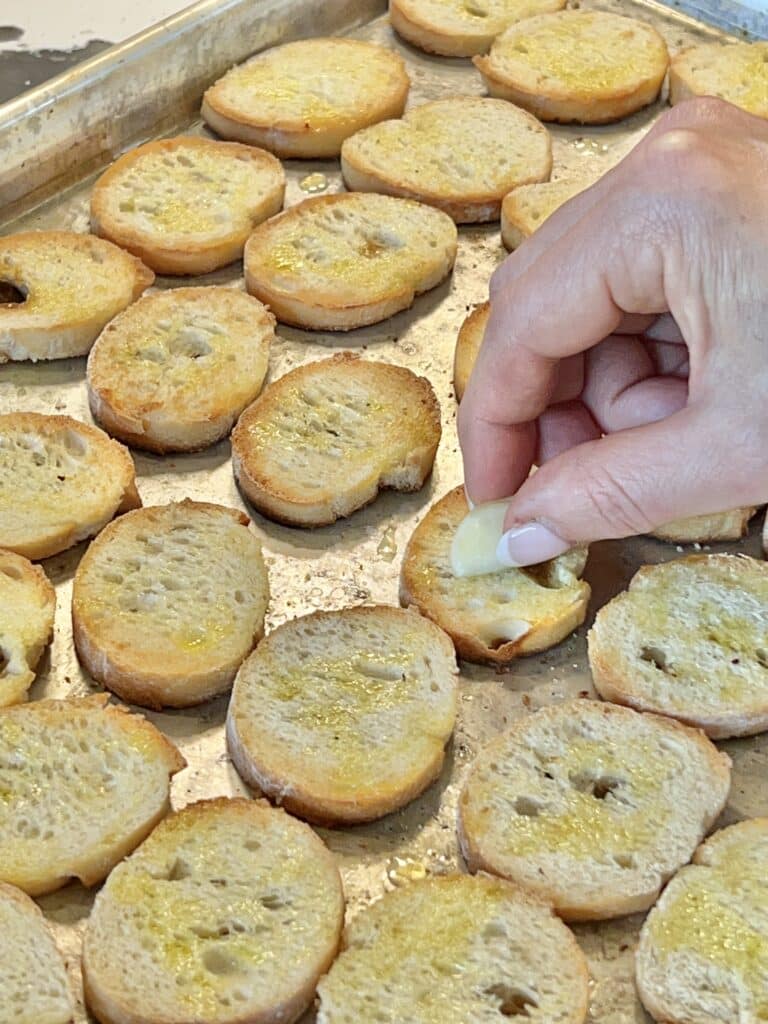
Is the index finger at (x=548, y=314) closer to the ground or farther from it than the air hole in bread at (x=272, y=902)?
farther from it

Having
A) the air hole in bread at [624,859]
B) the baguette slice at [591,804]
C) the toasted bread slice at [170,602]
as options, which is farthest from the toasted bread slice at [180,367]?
the air hole in bread at [624,859]

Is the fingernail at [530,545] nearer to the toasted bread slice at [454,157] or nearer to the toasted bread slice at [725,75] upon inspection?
the toasted bread slice at [454,157]

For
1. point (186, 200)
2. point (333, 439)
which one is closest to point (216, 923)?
point (333, 439)

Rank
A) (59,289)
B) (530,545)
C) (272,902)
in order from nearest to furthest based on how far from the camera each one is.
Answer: (272,902), (530,545), (59,289)

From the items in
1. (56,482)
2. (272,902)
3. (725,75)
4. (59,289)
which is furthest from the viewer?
(725,75)

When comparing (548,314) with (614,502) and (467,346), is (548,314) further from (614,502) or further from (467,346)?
(467,346)

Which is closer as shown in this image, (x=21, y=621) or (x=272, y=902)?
(x=272, y=902)
